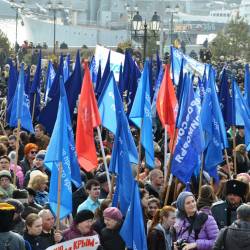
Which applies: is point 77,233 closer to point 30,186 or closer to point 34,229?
point 34,229

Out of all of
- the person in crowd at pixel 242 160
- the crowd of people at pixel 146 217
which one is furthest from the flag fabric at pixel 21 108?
the person in crowd at pixel 242 160

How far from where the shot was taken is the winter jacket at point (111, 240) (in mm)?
10672

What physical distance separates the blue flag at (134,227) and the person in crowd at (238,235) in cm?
84

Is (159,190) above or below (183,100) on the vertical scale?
below

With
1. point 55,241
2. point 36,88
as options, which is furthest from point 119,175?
point 36,88

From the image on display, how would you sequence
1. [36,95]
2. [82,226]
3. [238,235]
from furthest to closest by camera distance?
[36,95], [82,226], [238,235]

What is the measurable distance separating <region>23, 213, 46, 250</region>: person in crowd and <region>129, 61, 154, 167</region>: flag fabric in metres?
4.16

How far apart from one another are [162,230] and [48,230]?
976 mm

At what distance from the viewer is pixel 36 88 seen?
2098cm

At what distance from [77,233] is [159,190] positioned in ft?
10.4

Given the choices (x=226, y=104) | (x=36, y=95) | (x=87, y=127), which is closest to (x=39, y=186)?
(x=87, y=127)

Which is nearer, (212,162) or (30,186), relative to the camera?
(30,186)

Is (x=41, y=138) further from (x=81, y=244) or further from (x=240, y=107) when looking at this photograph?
(x=81, y=244)

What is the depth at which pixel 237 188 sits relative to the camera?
36.4 ft
